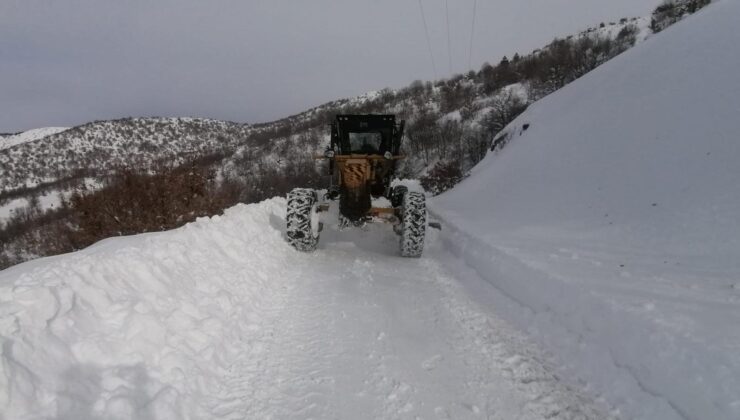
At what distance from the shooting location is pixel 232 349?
3688mm

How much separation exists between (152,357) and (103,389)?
49 centimetres

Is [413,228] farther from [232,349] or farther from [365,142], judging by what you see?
[232,349]

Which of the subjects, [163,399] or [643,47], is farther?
[643,47]

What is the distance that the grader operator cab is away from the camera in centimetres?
750

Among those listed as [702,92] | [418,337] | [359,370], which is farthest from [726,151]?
[359,370]

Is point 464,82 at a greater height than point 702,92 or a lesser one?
greater

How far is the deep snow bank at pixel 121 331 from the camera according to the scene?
235 centimetres

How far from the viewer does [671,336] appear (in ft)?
9.81

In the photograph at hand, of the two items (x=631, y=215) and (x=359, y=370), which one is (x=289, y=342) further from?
(x=631, y=215)

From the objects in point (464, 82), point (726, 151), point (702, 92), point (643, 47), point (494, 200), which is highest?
point (464, 82)

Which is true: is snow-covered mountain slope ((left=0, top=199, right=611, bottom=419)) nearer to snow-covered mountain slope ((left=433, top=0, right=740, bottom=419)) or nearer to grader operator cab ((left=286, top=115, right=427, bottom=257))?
snow-covered mountain slope ((left=433, top=0, right=740, bottom=419))

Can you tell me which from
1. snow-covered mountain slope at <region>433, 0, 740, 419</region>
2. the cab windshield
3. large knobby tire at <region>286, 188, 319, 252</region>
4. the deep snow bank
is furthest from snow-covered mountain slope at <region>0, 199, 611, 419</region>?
the cab windshield

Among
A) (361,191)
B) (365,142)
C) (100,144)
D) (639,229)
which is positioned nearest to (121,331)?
(361,191)

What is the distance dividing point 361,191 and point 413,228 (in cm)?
119
